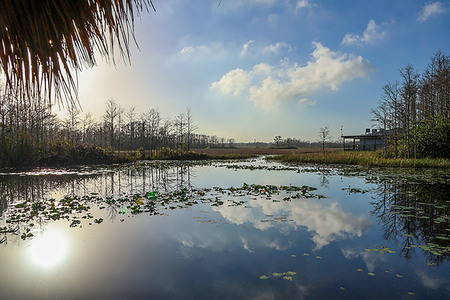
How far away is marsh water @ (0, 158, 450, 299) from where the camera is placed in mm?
3674

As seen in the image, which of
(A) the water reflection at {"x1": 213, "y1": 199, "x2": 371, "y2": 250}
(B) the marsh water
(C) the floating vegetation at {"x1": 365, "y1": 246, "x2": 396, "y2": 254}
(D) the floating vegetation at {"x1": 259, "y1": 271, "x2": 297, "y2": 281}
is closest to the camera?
(B) the marsh water

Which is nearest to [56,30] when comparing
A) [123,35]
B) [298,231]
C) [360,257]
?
[123,35]

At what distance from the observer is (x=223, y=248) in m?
5.11

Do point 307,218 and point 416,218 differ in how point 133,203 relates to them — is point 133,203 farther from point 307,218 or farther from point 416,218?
point 416,218

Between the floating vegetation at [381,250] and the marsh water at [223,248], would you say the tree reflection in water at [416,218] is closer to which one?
the marsh water at [223,248]

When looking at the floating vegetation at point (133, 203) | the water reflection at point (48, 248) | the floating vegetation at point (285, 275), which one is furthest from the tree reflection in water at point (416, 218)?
the water reflection at point (48, 248)

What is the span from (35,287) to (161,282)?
1.75 m

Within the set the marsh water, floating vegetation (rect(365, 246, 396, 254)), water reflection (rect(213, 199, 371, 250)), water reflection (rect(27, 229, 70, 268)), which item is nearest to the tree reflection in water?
the marsh water

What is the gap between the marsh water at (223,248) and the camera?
12.1 ft

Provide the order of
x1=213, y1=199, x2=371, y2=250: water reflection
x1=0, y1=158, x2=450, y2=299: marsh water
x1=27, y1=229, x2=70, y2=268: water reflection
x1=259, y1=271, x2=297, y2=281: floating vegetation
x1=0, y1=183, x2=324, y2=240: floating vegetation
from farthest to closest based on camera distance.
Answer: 1. x1=0, y1=183, x2=324, y2=240: floating vegetation
2. x1=213, y1=199, x2=371, y2=250: water reflection
3. x1=27, y1=229, x2=70, y2=268: water reflection
4. x1=259, y1=271, x2=297, y2=281: floating vegetation
5. x1=0, y1=158, x2=450, y2=299: marsh water

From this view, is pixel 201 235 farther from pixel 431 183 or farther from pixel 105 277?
pixel 431 183

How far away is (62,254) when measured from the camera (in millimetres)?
4793

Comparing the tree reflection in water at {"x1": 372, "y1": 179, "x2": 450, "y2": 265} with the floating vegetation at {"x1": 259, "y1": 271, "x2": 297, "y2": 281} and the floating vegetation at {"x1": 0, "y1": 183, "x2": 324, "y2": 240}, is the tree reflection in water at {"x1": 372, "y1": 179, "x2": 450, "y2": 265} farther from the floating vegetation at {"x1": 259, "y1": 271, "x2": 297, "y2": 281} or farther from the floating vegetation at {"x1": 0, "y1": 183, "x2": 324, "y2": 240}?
the floating vegetation at {"x1": 0, "y1": 183, "x2": 324, "y2": 240}

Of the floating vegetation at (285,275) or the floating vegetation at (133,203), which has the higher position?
the floating vegetation at (133,203)
